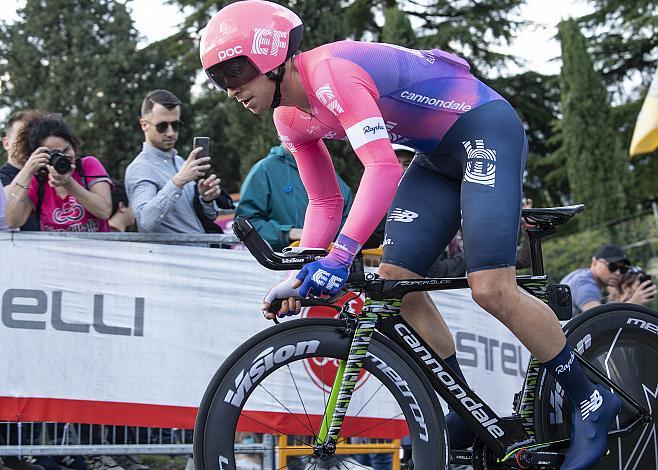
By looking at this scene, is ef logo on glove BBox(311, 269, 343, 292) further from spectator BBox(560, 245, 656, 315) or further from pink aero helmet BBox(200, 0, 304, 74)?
spectator BBox(560, 245, 656, 315)

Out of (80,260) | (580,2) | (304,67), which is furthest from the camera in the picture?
(580,2)

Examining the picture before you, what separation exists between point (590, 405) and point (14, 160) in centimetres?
408

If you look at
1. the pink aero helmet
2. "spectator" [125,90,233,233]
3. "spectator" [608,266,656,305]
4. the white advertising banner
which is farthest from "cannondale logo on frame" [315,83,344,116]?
"spectator" [608,266,656,305]

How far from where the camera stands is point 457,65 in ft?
13.7

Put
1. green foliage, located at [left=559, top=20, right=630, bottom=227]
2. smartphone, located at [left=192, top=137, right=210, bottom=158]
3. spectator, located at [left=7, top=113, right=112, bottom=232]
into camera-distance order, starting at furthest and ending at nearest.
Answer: green foliage, located at [left=559, top=20, right=630, bottom=227]
smartphone, located at [left=192, top=137, right=210, bottom=158]
spectator, located at [left=7, top=113, right=112, bottom=232]

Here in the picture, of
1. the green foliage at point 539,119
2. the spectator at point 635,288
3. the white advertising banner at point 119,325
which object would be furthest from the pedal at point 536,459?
the green foliage at point 539,119

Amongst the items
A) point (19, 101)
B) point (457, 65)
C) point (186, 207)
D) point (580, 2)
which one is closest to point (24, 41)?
point (19, 101)

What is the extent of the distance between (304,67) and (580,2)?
31545 mm

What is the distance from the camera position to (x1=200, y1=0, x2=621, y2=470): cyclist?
11.8ft

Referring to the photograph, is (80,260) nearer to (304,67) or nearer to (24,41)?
(304,67)

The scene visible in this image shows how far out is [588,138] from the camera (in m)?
26.4

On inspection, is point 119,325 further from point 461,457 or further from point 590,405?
point 590,405

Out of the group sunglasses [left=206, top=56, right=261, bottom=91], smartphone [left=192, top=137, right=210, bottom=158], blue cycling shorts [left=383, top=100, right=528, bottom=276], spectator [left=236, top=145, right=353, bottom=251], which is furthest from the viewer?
spectator [left=236, top=145, right=353, bottom=251]

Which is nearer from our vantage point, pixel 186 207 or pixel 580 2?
pixel 186 207
